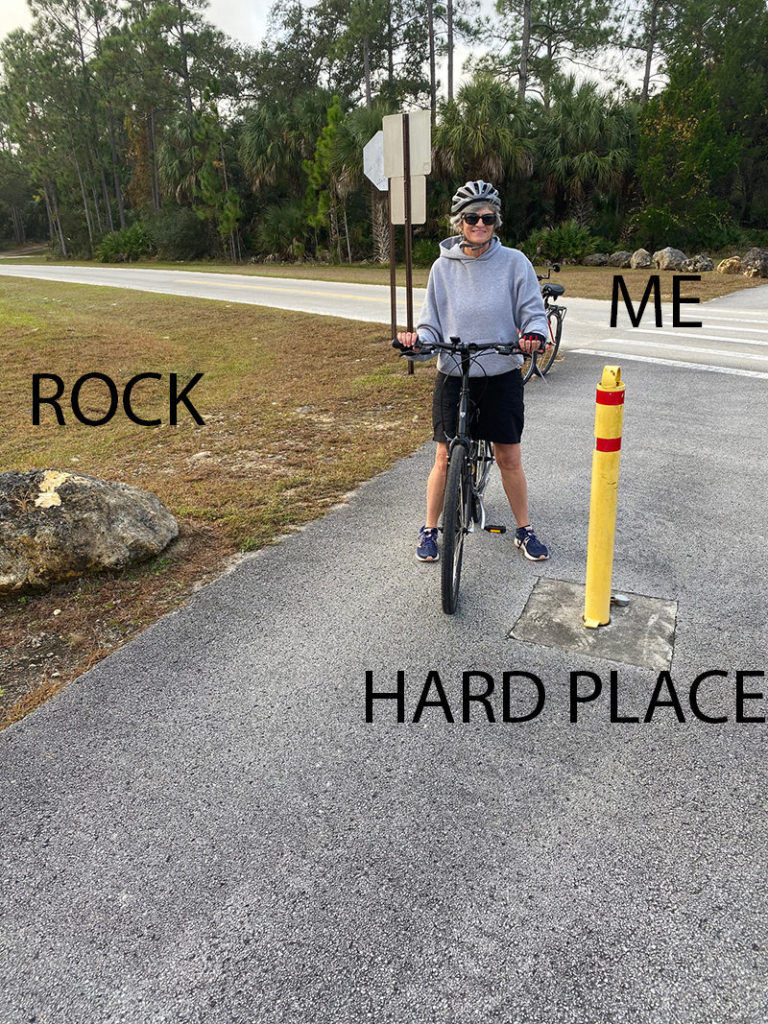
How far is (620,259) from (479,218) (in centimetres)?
2274

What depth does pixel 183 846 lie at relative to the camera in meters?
2.39

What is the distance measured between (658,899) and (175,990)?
1366 mm

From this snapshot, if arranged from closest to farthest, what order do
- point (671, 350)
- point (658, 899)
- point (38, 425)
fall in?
point (658, 899), point (38, 425), point (671, 350)

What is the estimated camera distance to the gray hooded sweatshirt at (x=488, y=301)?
11.9 ft

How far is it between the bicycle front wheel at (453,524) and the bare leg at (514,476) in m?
0.39

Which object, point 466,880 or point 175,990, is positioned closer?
point 175,990

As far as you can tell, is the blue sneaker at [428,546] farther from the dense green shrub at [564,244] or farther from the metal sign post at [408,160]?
the dense green shrub at [564,244]

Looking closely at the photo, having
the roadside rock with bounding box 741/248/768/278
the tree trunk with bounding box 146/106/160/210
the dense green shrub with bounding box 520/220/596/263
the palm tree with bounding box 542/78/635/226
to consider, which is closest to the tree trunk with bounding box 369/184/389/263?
the palm tree with bounding box 542/78/635/226

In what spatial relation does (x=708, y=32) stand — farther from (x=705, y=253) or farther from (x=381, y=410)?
(x=381, y=410)

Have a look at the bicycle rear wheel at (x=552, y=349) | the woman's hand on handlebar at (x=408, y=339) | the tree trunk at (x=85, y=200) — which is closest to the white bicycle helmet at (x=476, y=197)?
the woman's hand on handlebar at (x=408, y=339)

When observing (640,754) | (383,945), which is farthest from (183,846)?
(640,754)

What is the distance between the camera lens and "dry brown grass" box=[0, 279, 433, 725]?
3799mm

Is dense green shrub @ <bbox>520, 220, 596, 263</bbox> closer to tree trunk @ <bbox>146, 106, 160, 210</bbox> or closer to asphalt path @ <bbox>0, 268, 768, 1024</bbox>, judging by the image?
asphalt path @ <bbox>0, 268, 768, 1024</bbox>

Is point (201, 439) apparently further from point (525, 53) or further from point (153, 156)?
point (153, 156)
